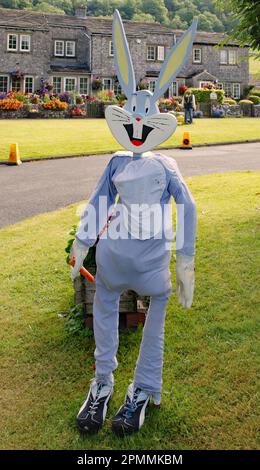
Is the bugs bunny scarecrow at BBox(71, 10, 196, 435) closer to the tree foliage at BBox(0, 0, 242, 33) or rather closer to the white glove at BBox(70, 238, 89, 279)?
the white glove at BBox(70, 238, 89, 279)

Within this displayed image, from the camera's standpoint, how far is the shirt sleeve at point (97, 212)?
3.63 meters

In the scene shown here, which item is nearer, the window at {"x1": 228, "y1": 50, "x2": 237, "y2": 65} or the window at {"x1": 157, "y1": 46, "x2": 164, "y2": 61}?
the window at {"x1": 157, "y1": 46, "x2": 164, "y2": 61}

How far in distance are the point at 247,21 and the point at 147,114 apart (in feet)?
Answer: 17.4

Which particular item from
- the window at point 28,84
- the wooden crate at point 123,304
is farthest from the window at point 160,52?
the wooden crate at point 123,304

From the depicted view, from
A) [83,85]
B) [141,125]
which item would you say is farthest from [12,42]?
[141,125]

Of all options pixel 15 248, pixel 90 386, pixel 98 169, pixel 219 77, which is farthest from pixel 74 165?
pixel 219 77

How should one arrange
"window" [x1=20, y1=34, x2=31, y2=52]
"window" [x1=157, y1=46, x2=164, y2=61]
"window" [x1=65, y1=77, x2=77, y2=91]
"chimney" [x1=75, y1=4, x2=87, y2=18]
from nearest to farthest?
1. "window" [x1=20, y1=34, x2=31, y2=52]
2. "window" [x1=65, y1=77, x2=77, y2=91]
3. "window" [x1=157, y1=46, x2=164, y2=61]
4. "chimney" [x1=75, y1=4, x2=87, y2=18]

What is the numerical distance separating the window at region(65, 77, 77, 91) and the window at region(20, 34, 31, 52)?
3562mm

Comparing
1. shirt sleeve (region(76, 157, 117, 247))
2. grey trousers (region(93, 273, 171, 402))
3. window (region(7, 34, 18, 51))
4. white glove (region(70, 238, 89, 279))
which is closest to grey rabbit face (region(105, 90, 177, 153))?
shirt sleeve (region(76, 157, 117, 247))

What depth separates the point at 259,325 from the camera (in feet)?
15.2

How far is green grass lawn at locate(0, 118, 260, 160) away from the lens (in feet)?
54.4

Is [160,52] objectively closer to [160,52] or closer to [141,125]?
[160,52]

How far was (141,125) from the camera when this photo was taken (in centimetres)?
341

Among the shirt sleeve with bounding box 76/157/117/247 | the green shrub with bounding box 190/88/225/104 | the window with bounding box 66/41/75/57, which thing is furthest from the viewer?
the window with bounding box 66/41/75/57
